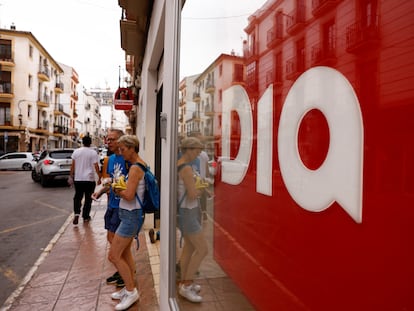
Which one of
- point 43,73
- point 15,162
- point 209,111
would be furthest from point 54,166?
point 43,73

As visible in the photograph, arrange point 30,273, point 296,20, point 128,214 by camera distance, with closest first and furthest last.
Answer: point 296,20
point 128,214
point 30,273

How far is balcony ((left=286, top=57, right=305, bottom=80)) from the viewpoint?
89 cm

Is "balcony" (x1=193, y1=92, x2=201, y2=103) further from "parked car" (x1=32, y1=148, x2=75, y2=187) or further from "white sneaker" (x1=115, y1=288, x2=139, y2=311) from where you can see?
"parked car" (x1=32, y1=148, x2=75, y2=187)

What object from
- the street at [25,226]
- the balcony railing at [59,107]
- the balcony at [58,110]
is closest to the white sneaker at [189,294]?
the street at [25,226]

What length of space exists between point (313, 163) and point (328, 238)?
0.20 metres

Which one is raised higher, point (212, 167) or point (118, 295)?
point (212, 167)

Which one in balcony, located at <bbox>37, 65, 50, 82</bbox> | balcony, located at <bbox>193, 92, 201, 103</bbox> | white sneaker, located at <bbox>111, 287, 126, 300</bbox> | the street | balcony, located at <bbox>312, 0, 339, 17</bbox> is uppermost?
balcony, located at <bbox>37, 65, 50, 82</bbox>

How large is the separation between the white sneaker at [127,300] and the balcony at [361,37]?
3034mm

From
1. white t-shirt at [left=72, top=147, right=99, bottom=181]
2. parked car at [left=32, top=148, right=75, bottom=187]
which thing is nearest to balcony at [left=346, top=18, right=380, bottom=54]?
white t-shirt at [left=72, top=147, right=99, bottom=181]

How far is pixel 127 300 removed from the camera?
303 cm

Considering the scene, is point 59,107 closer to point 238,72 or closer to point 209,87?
point 209,87

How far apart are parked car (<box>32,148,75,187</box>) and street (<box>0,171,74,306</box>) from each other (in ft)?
4.57

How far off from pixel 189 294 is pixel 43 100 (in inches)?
1694

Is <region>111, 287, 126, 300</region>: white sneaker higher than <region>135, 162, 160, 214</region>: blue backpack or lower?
lower
